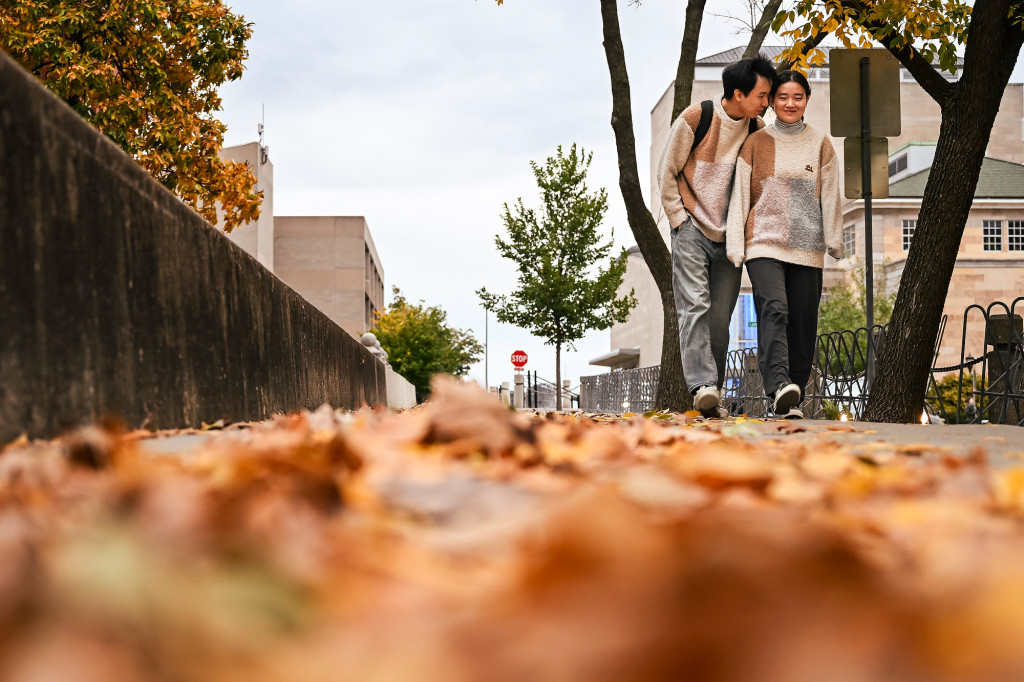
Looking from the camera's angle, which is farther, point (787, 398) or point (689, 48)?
point (689, 48)

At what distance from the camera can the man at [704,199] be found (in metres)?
6.48

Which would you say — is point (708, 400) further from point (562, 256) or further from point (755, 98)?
point (562, 256)

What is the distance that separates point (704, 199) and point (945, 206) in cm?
189

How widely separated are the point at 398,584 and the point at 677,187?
608cm

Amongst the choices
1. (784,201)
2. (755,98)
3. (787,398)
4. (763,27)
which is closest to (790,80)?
(755,98)

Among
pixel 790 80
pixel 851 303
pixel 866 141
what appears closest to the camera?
pixel 790 80

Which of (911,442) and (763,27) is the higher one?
(763,27)

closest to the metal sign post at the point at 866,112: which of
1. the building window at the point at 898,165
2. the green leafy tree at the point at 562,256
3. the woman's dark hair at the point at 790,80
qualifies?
the woman's dark hair at the point at 790,80

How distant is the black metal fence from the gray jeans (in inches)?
61.2

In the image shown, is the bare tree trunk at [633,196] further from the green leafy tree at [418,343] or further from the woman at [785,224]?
the green leafy tree at [418,343]

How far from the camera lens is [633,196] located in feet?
35.9

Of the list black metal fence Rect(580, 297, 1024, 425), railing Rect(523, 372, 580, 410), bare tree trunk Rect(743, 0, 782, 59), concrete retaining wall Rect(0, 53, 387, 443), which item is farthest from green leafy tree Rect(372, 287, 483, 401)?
concrete retaining wall Rect(0, 53, 387, 443)

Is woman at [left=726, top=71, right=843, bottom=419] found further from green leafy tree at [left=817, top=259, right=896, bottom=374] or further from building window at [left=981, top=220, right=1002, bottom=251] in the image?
building window at [left=981, top=220, right=1002, bottom=251]

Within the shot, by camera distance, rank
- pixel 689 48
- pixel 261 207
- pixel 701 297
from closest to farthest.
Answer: pixel 701 297 < pixel 689 48 < pixel 261 207
